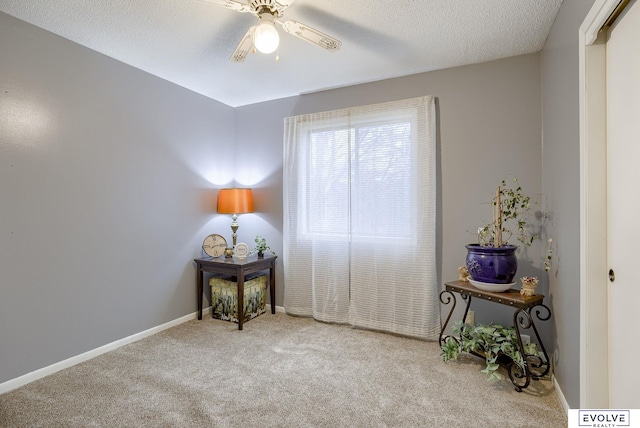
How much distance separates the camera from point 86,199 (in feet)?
8.23

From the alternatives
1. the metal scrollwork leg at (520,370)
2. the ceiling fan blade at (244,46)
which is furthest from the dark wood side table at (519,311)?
the ceiling fan blade at (244,46)

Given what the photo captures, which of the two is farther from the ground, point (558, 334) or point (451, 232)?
point (451, 232)

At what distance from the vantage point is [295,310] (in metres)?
3.51

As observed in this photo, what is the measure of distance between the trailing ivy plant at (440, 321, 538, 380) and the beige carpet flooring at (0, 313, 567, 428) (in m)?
0.10

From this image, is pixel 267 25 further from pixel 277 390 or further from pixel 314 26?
pixel 277 390

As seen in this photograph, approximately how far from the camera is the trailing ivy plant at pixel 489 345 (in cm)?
217

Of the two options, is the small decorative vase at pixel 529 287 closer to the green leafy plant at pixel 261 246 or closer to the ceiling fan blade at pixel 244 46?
the ceiling fan blade at pixel 244 46

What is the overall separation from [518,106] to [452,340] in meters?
1.95

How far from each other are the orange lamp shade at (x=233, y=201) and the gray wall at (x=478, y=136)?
62.0 inches

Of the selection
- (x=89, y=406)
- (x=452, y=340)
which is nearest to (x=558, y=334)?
(x=452, y=340)

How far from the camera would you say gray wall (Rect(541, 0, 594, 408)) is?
5.50ft

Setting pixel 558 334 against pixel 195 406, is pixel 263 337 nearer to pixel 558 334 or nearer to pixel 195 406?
pixel 195 406

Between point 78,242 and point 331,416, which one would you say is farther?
point 78,242

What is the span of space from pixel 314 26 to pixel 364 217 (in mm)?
1714
